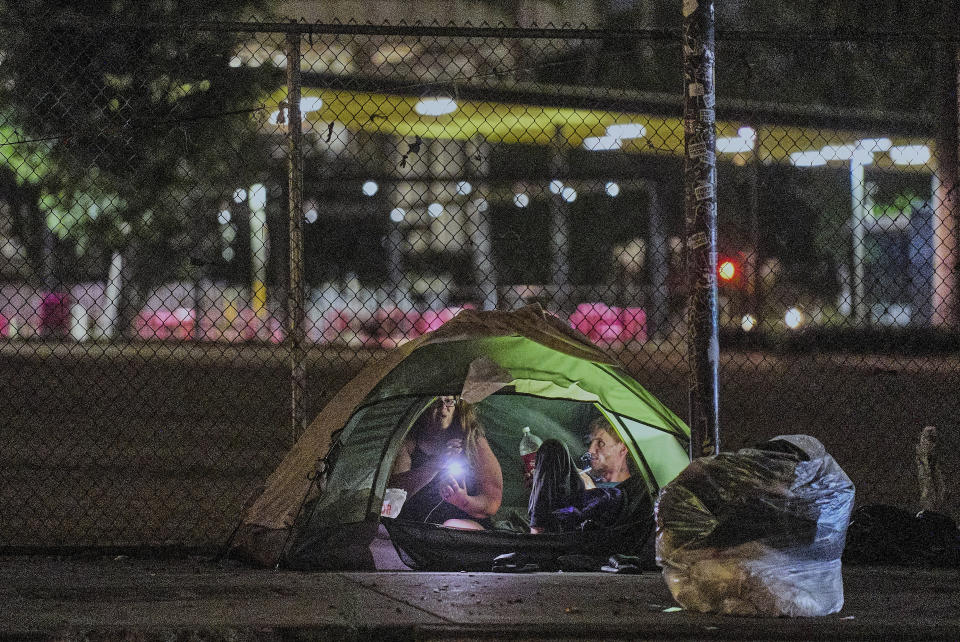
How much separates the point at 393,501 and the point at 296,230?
1.63 m

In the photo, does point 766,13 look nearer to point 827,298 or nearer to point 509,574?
point 827,298

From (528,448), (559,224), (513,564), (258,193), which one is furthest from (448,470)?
(258,193)

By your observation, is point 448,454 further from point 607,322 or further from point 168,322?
point 168,322

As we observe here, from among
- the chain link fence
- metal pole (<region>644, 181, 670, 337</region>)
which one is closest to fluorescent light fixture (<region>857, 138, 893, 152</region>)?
the chain link fence

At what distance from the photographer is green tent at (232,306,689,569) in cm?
506

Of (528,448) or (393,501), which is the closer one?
(393,501)

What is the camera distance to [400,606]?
4.30 metres

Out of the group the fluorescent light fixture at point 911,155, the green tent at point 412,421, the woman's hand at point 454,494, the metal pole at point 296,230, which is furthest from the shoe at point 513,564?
the fluorescent light fixture at point 911,155

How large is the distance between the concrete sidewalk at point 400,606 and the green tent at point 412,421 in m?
0.26

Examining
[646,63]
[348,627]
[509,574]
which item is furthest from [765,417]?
[646,63]

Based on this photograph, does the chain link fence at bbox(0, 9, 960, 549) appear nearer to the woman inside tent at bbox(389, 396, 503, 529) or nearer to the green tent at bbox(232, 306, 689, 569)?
the green tent at bbox(232, 306, 689, 569)

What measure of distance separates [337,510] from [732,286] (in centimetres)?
1677

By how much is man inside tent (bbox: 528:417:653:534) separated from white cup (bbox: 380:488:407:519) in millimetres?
708

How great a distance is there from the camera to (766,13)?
725 inches
